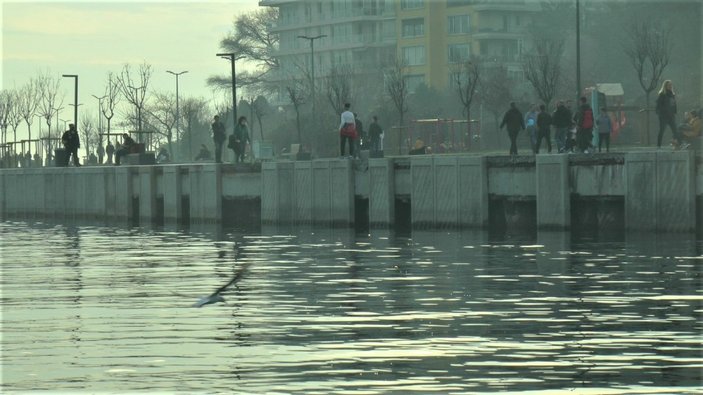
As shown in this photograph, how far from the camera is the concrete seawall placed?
3688 cm

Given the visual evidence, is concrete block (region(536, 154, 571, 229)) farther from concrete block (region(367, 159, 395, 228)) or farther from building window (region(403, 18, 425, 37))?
building window (region(403, 18, 425, 37))

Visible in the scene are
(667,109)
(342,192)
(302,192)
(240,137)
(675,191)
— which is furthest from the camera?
(240,137)

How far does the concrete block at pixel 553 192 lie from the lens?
39094 millimetres

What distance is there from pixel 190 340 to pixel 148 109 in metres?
144

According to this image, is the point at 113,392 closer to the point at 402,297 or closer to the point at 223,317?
the point at 223,317

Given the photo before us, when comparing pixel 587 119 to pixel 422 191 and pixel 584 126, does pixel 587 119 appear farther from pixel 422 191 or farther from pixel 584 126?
pixel 422 191

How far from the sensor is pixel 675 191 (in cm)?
3619

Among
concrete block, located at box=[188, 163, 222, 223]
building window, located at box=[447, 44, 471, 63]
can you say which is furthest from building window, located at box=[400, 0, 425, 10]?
concrete block, located at box=[188, 163, 222, 223]

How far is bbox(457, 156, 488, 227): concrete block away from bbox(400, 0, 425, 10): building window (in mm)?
112947

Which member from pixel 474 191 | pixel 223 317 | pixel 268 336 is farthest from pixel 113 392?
pixel 474 191

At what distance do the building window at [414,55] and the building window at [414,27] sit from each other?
1.29 m

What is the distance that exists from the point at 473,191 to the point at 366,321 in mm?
22601

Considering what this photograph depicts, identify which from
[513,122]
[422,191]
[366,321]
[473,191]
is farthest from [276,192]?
[366,321]

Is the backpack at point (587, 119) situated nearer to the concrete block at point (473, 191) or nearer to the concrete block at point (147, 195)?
the concrete block at point (473, 191)
